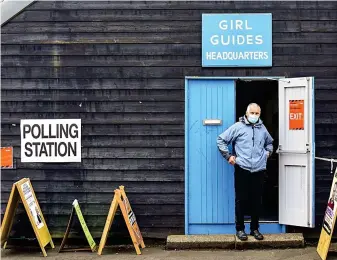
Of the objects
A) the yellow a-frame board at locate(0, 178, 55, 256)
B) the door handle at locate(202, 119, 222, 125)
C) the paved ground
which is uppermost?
the door handle at locate(202, 119, 222, 125)

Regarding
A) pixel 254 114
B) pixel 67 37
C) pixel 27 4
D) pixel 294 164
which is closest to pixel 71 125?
pixel 67 37

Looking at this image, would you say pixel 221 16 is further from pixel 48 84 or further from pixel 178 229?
pixel 178 229

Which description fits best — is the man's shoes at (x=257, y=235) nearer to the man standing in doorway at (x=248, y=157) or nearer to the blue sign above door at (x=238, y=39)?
the man standing in doorway at (x=248, y=157)

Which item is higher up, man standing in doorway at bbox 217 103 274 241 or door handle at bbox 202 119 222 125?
door handle at bbox 202 119 222 125

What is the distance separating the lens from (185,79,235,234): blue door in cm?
675

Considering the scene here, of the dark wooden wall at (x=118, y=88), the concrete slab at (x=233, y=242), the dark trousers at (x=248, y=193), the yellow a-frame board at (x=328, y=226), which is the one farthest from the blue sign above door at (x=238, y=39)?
the concrete slab at (x=233, y=242)

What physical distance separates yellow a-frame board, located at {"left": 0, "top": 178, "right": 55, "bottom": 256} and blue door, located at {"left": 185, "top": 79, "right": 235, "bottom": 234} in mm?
1917

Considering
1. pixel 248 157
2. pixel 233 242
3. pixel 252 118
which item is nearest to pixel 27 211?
pixel 233 242

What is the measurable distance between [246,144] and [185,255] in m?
1.60

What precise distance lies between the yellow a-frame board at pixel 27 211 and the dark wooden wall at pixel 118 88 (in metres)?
0.23

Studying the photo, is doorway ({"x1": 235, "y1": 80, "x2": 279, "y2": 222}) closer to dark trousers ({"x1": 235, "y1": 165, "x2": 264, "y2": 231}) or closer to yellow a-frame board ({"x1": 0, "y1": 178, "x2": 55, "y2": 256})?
dark trousers ({"x1": 235, "y1": 165, "x2": 264, "y2": 231})

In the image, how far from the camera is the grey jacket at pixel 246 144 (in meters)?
6.33

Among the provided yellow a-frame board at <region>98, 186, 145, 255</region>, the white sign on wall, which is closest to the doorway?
yellow a-frame board at <region>98, 186, 145, 255</region>

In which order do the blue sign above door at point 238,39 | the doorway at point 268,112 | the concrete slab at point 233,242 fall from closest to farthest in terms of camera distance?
the concrete slab at point 233,242
the blue sign above door at point 238,39
the doorway at point 268,112
